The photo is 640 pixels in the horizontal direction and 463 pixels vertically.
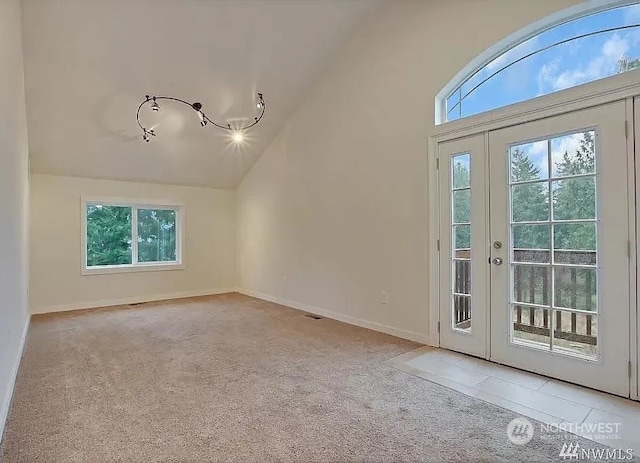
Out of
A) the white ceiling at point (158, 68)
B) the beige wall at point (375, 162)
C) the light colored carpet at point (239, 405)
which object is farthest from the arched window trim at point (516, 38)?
the light colored carpet at point (239, 405)

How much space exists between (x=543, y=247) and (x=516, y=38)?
1.77 meters

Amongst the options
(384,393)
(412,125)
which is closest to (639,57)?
(412,125)

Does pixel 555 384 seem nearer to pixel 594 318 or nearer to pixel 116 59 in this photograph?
pixel 594 318

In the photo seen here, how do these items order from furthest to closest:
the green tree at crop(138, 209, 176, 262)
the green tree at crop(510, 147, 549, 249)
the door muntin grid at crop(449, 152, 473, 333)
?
the green tree at crop(138, 209, 176, 262) < the door muntin grid at crop(449, 152, 473, 333) < the green tree at crop(510, 147, 549, 249)

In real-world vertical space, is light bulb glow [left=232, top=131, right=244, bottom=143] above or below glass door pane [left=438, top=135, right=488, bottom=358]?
above

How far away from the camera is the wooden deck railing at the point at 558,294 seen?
261 cm

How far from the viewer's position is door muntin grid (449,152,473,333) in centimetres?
331

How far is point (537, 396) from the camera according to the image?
2420 millimetres

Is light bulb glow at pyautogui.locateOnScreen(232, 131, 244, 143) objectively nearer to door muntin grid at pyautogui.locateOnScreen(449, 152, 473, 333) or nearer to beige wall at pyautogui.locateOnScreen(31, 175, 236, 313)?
beige wall at pyautogui.locateOnScreen(31, 175, 236, 313)

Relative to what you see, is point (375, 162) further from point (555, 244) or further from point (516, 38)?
point (555, 244)

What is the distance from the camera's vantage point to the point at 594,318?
2566mm

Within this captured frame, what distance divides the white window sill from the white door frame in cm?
455

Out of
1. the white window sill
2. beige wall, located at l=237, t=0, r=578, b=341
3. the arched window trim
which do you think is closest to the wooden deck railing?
beige wall, located at l=237, t=0, r=578, b=341

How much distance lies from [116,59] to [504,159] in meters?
3.96
